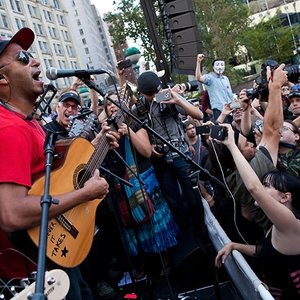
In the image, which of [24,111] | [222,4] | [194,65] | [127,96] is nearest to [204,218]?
[127,96]

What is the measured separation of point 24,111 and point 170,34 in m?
4.73

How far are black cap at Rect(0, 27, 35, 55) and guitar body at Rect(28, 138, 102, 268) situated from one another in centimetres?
70

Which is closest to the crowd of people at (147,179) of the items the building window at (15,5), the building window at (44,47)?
the building window at (15,5)

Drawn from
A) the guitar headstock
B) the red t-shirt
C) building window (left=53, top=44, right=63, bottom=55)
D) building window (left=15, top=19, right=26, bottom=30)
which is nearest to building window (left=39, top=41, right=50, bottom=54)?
building window (left=53, top=44, right=63, bottom=55)

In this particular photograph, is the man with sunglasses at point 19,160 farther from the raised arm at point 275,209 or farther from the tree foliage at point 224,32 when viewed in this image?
the tree foliage at point 224,32

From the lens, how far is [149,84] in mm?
3859

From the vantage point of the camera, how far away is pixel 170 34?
6457mm

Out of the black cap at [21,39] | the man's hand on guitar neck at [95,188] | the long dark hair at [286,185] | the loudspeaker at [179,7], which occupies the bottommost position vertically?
A: the long dark hair at [286,185]

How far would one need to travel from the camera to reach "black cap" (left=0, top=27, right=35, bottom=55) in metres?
2.19

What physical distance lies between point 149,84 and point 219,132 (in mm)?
1421

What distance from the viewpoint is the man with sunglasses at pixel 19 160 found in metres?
1.86

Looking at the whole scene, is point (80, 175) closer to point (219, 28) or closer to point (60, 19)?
point (219, 28)

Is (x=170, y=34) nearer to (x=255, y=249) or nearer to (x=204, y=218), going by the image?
(x=204, y=218)

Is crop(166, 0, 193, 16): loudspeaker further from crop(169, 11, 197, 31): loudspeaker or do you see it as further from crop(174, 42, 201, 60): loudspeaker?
crop(174, 42, 201, 60): loudspeaker
